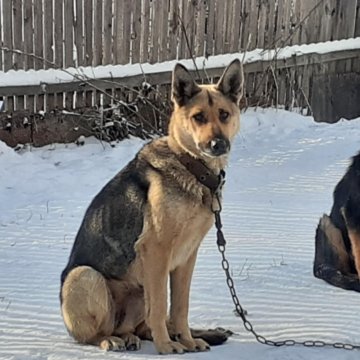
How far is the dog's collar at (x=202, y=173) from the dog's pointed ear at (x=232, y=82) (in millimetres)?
461

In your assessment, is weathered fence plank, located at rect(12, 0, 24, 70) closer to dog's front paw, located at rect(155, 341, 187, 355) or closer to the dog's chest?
the dog's chest

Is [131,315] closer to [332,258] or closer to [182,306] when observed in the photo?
[182,306]

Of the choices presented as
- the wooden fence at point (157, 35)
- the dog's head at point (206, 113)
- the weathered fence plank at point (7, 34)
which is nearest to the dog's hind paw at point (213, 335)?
the dog's head at point (206, 113)

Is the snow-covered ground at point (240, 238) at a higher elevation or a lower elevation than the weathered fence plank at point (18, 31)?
lower

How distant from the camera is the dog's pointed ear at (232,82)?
15.3ft

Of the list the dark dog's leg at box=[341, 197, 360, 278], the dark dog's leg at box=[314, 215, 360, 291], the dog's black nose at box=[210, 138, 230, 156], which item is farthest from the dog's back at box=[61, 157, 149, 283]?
the dark dog's leg at box=[314, 215, 360, 291]

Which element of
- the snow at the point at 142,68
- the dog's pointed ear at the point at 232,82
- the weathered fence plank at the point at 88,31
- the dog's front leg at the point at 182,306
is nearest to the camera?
the dog's front leg at the point at 182,306

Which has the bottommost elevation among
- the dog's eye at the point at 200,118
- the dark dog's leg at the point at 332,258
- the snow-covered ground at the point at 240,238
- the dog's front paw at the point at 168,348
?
the snow-covered ground at the point at 240,238

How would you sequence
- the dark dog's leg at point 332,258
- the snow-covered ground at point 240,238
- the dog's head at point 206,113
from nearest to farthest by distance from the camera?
1. the dog's head at point 206,113
2. the snow-covered ground at point 240,238
3. the dark dog's leg at point 332,258

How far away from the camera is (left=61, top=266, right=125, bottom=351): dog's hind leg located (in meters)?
4.40

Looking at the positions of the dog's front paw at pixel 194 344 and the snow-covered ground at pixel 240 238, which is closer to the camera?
the dog's front paw at pixel 194 344

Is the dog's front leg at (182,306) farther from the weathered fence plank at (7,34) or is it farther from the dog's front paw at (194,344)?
the weathered fence plank at (7,34)

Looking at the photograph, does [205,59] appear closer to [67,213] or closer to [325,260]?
[67,213]

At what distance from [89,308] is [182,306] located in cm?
55
